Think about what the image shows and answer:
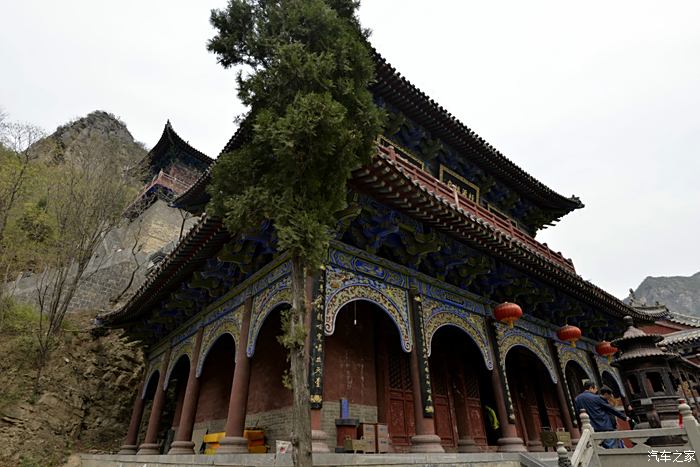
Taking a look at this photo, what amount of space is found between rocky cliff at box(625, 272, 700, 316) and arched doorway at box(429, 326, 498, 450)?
82.0m

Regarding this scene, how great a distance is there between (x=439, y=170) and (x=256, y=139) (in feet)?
29.6

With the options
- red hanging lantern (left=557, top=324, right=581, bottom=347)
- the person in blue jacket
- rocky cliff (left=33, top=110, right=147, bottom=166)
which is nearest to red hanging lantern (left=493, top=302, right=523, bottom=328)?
the person in blue jacket

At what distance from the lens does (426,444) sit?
21.1 feet

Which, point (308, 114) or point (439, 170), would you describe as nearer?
point (308, 114)

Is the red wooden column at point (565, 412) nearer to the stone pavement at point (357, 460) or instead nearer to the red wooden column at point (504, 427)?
the red wooden column at point (504, 427)

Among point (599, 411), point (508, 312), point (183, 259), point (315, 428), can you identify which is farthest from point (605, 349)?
point (183, 259)

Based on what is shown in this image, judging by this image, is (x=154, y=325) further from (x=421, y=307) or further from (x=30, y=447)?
(x=421, y=307)

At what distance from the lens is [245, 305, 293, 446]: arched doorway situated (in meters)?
7.77

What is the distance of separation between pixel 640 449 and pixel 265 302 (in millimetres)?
6882

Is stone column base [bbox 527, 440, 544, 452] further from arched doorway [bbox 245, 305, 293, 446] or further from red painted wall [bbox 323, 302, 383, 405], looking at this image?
arched doorway [bbox 245, 305, 293, 446]

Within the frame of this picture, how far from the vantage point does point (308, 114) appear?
4.47 meters

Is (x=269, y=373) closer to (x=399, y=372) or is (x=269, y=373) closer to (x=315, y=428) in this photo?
(x=399, y=372)

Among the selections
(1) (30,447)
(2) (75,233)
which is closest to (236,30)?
(1) (30,447)

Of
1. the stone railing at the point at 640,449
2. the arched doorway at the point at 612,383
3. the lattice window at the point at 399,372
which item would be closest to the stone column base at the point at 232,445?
the lattice window at the point at 399,372
